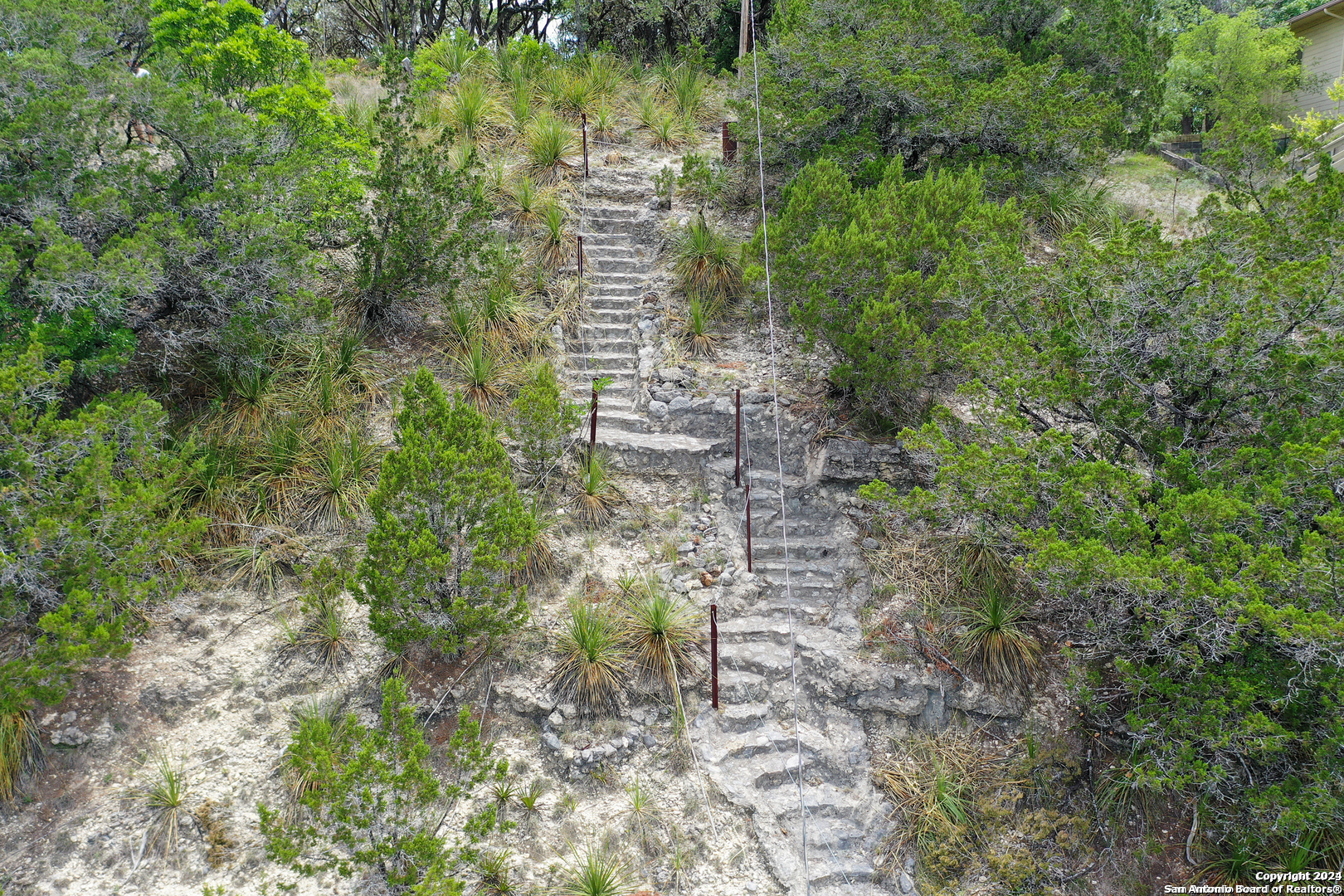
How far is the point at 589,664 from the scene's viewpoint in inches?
274

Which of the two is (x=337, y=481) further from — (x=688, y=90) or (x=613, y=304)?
(x=688, y=90)

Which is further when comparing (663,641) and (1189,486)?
(663,641)

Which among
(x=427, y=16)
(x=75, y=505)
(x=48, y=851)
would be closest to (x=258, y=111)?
(x=75, y=505)

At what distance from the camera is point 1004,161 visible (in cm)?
1098

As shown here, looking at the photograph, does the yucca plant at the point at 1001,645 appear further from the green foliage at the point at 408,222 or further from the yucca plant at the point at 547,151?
the yucca plant at the point at 547,151

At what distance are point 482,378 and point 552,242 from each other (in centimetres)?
300

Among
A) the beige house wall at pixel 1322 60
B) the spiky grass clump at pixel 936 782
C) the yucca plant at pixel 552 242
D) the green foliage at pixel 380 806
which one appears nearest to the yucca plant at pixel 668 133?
the yucca plant at pixel 552 242

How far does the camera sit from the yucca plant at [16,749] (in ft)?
18.7

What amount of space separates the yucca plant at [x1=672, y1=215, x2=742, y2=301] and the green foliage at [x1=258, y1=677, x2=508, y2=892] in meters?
6.87

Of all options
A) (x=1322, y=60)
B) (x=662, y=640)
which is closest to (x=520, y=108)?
(x=662, y=640)

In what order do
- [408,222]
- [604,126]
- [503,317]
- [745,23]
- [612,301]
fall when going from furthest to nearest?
[745,23]
[604,126]
[612,301]
[503,317]
[408,222]

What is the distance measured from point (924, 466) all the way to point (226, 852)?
23.6 ft

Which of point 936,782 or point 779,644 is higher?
point 779,644

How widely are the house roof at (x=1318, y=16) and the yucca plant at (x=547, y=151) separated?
20.2 meters
